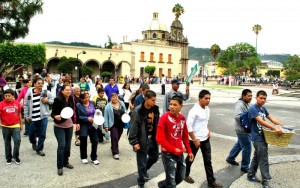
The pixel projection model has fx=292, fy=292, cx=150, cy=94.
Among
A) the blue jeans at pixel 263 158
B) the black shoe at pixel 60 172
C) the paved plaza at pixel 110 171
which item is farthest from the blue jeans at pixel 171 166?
the black shoe at pixel 60 172

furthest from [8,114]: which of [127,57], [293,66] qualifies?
[293,66]

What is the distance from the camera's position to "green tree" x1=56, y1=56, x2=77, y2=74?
1743 inches

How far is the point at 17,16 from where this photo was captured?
1172 cm

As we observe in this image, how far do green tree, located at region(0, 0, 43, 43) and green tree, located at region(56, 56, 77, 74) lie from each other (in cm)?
3309

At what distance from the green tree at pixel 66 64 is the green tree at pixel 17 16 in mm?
33093

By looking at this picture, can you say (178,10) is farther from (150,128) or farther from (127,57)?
(150,128)

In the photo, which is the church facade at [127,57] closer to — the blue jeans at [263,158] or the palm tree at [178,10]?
the palm tree at [178,10]

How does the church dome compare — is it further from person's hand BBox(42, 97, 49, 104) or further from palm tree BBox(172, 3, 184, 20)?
person's hand BBox(42, 97, 49, 104)

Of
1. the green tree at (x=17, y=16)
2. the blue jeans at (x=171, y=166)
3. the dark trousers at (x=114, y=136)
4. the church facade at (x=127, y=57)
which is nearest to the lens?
the blue jeans at (x=171, y=166)

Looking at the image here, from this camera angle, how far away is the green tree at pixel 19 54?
38812mm

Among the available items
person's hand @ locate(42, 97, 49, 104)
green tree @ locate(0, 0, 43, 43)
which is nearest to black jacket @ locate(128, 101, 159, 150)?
person's hand @ locate(42, 97, 49, 104)

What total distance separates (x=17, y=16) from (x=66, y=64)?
111ft

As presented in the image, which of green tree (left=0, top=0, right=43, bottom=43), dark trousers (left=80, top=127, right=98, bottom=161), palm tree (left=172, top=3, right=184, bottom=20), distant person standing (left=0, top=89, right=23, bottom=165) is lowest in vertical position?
dark trousers (left=80, top=127, right=98, bottom=161)

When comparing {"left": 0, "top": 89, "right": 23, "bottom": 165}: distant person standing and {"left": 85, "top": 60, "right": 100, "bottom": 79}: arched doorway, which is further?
{"left": 85, "top": 60, "right": 100, "bottom": 79}: arched doorway
